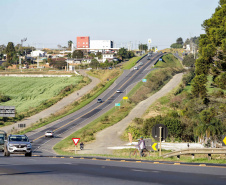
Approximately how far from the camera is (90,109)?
11825cm

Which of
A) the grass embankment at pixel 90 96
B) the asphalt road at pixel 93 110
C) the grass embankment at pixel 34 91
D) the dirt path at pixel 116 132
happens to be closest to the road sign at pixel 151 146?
the dirt path at pixel 116 132

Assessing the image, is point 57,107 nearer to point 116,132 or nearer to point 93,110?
A: point 93,110

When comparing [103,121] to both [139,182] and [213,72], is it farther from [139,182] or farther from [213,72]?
[139,182]

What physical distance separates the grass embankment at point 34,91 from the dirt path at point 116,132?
2913 cm

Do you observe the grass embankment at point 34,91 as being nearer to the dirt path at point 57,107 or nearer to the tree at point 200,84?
the dirt path at point 57,107

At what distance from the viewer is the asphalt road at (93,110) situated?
92.9m

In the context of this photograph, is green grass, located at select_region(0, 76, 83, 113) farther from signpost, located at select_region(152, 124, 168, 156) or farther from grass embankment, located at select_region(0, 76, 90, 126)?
signpost, located at select_region(152, 124, 168, 156)

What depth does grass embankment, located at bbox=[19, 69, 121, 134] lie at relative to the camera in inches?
4313

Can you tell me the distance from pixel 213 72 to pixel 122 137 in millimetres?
33912

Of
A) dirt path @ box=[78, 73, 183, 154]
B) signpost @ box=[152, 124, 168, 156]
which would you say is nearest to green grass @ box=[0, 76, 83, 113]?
dirt path @ box=[78, 73, 183, 154]

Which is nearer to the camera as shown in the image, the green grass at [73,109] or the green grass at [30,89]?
the green grass at [73,109]

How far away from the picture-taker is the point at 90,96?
135 m

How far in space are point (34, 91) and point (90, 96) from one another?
28463 mm

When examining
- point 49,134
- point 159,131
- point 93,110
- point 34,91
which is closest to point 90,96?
point 93,110
